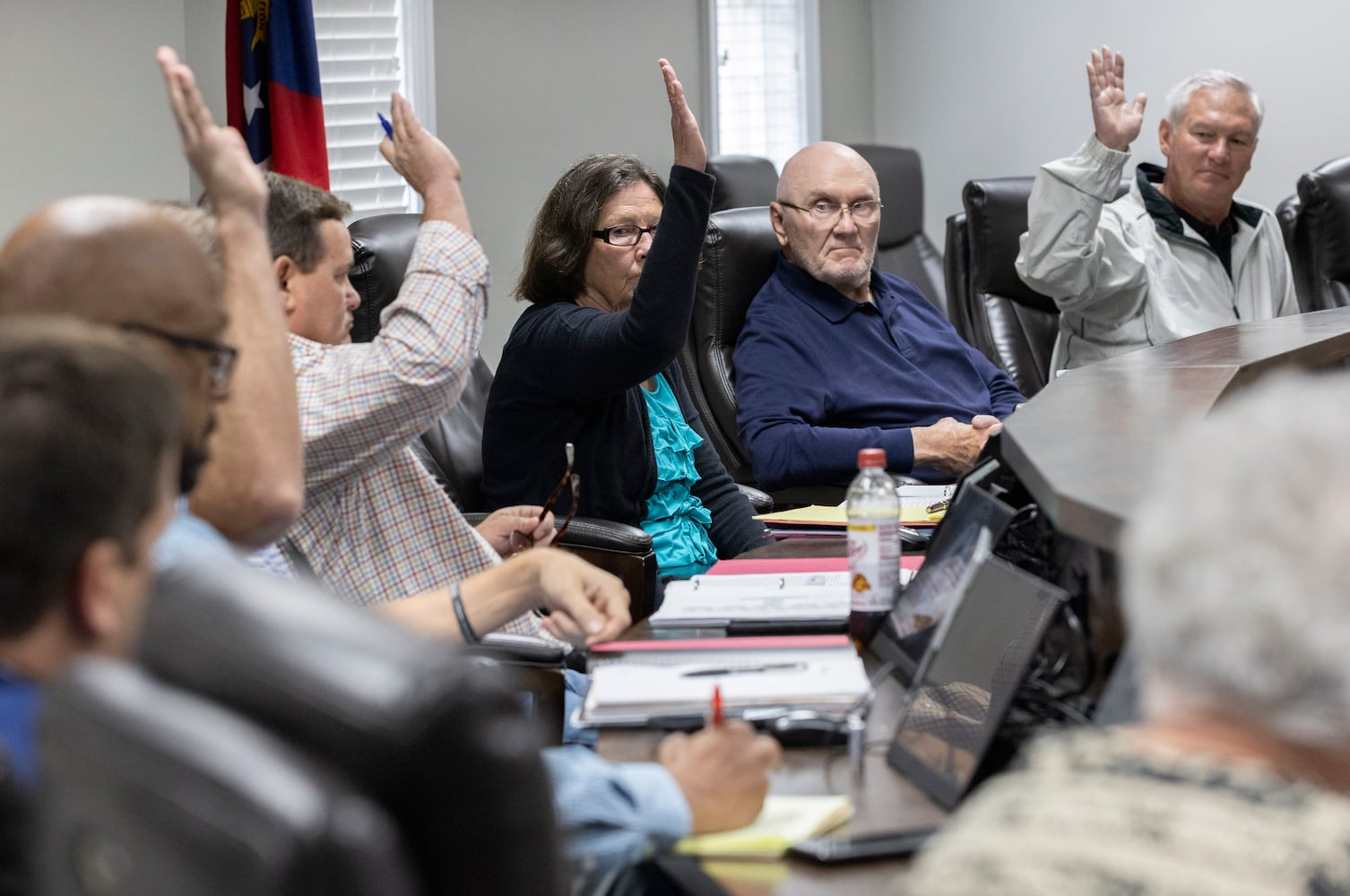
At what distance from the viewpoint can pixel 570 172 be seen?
2.55m

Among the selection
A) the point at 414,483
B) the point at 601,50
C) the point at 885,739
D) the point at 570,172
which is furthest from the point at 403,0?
the point at 885,739

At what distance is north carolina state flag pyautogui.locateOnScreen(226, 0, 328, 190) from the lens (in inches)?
141

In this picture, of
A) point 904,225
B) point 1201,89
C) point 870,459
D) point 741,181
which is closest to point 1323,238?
point 1201,89

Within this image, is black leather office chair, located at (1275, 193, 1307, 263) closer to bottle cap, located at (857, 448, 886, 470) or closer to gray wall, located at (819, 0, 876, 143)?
gray wall, located at (819, 0, 876, 143)

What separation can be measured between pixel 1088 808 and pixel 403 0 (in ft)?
13.8

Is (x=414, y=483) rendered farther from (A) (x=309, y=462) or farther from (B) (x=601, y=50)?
(B) (x=601, y=50)

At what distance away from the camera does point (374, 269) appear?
116 inches

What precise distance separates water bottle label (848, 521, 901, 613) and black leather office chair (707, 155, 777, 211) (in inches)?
113

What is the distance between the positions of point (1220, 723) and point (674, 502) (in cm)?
184

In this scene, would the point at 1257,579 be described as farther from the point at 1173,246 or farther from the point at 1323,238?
the point at 1323,238

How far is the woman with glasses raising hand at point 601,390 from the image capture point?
2.32 metres

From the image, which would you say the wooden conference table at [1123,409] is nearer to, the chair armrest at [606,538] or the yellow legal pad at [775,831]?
the yellow legal pad at [775,831]

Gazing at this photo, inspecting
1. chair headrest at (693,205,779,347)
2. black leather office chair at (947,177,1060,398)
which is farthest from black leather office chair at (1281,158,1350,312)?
chair headrest at (693,205,779,347)

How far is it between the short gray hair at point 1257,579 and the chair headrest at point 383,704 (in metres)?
0.33
